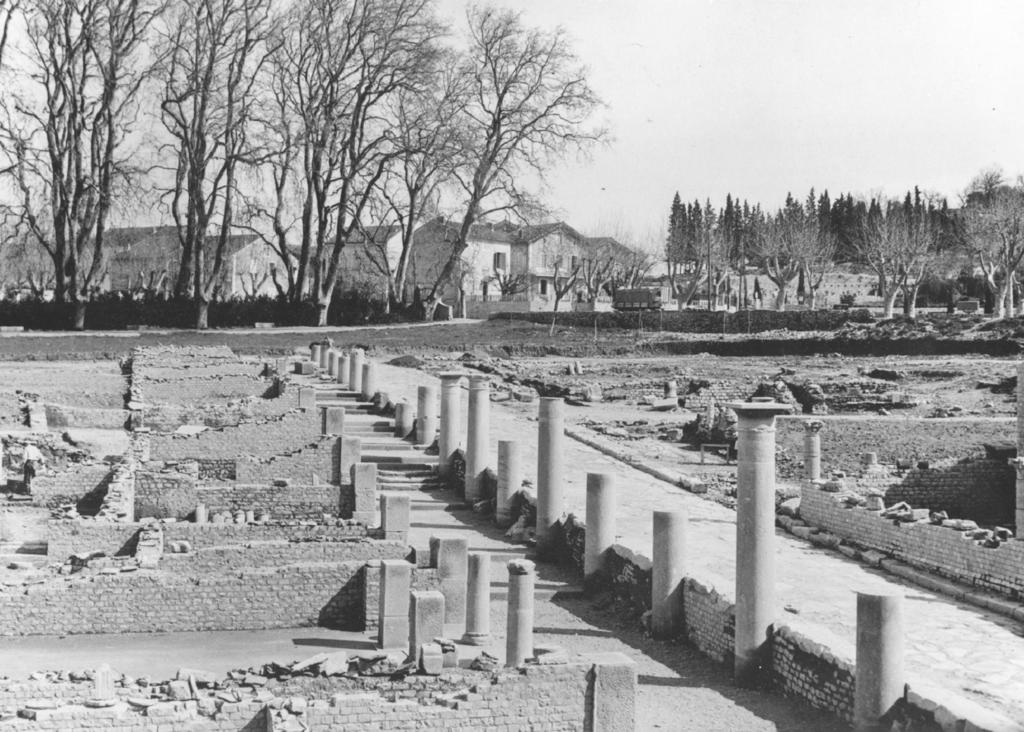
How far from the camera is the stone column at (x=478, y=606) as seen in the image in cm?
1264

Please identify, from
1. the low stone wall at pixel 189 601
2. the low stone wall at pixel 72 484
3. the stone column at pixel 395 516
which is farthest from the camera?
the low stone wall at pixel 72 484

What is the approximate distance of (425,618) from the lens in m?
11.7

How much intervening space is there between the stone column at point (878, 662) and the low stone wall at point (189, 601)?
5925 millimetres

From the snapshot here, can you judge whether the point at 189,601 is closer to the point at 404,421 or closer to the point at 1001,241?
the point at 404,421

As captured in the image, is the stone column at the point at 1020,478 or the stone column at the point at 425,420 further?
the stone column at the point at 425,420

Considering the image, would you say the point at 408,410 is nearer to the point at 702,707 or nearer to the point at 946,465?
the point at 946,465

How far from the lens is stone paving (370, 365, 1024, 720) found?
11627 mm

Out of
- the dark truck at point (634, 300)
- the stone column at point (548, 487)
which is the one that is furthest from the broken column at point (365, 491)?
the dark truck at point (634, 300)

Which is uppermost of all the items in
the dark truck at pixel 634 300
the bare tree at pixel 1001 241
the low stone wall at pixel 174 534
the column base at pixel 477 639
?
the bare tree at pixel 1001 241

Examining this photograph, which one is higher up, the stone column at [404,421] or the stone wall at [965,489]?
the stone column at [404,421]

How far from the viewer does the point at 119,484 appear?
17906mm

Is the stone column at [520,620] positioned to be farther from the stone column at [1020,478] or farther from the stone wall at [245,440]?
the stone wall at [245,440]

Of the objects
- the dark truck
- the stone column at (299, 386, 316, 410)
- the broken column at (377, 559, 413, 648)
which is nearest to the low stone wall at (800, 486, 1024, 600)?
the broken column at (377, 559, 413, 648)

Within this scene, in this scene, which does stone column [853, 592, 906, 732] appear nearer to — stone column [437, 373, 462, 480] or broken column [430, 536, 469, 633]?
broken column [430, 536, 469, 633]
